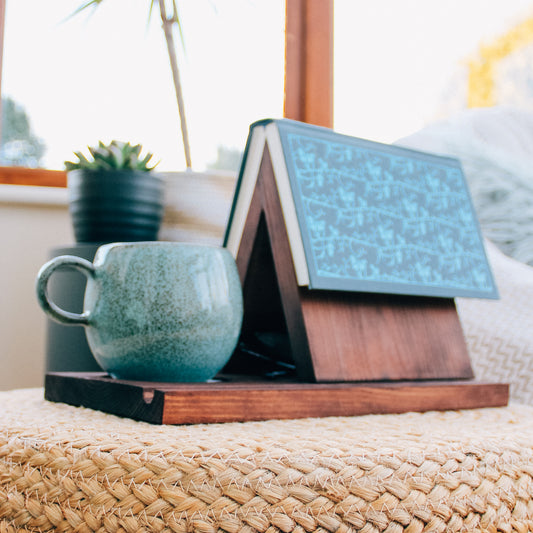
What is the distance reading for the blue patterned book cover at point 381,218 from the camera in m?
0.49

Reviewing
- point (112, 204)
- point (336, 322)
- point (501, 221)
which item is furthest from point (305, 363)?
point (501, 221)

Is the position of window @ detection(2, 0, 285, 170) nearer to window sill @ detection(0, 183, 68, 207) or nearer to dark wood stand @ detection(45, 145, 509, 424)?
window sill @ detection(0, 183, 68, 207)

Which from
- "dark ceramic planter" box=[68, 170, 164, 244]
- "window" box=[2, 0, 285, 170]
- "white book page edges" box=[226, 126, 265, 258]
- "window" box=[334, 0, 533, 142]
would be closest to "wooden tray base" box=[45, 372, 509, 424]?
"white book page edges" box=[226, 126, 265, 258]

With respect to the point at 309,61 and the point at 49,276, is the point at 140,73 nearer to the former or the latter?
the point at 309,61

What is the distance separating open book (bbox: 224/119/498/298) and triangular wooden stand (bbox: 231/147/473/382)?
2cm

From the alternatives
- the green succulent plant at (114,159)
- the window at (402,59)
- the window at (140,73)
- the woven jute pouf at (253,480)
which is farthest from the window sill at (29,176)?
the woven jute pouf at (253,480)

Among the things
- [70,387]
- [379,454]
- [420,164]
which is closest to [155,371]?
[70,387]

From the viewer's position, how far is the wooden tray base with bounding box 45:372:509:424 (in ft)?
1.19

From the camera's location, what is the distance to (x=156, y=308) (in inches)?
16.2

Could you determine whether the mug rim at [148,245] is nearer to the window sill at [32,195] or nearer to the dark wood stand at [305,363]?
the dark wood stand at [305,363]

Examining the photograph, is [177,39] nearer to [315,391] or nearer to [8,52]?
[8,52]

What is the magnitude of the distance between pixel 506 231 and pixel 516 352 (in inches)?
14.6

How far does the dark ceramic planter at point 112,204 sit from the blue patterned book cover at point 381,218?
332mm

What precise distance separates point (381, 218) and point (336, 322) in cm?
12
